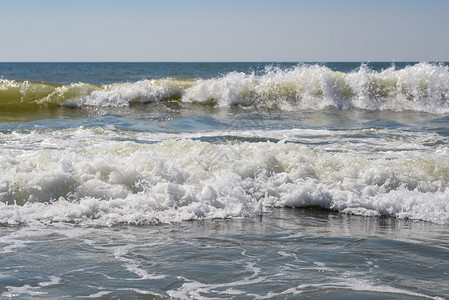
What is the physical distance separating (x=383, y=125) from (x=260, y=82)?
266 inches

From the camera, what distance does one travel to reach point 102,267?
154 inches

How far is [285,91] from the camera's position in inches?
727

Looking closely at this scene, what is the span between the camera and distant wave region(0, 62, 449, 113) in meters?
18.0

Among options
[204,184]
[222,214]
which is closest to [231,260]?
[222,214]

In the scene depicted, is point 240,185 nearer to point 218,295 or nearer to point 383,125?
point 218,295

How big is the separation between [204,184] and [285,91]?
40.7ft

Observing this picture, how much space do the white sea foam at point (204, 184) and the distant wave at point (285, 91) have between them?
10290 mm

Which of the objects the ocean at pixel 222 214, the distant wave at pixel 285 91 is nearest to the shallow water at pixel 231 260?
the ocean at pixel 222 214

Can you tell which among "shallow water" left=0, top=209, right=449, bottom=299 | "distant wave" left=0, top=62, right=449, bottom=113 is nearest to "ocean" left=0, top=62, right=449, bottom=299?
"shallow water" left=0, top=209, right=449, bottom=299

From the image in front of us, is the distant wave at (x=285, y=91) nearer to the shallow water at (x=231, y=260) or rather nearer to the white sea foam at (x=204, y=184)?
the white sea foam at (x=204, y=184)

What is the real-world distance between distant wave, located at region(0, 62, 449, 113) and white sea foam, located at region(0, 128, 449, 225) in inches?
405

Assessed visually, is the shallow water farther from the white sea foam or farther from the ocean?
the white sea foam

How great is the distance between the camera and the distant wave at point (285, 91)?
59.0ft

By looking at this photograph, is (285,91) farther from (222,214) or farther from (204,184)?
(222,214)
